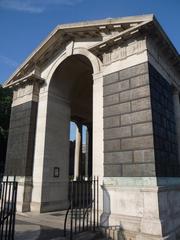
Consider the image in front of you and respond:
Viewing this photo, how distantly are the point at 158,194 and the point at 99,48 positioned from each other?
6.63 metres

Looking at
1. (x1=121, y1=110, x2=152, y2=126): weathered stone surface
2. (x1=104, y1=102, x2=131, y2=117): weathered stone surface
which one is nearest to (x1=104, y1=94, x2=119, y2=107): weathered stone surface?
(x1=104, y1=102, x2=131, y2=117): weathered stone surface

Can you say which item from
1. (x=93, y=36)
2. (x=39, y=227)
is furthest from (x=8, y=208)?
(x=93, y=36)

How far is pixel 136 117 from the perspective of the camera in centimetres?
850

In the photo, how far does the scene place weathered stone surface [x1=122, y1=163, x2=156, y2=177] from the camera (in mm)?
7664

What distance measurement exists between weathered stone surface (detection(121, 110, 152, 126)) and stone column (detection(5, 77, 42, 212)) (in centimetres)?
622

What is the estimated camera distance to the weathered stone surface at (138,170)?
7.66m

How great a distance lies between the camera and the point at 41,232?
25.5ft

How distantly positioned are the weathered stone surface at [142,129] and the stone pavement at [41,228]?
151 inches

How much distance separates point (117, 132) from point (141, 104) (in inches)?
57.0

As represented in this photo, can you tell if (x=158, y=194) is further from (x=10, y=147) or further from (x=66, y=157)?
(x=10, y=147)

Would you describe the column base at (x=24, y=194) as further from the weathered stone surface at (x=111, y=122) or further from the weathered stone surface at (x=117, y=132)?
the weathered stone surface at (x=111, y=122)

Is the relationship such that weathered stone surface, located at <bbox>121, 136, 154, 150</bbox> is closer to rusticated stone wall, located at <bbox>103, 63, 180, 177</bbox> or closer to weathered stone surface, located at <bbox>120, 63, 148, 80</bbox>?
rusticated stone wall, located at <bbox>103, 63, 180, 177</bbox>

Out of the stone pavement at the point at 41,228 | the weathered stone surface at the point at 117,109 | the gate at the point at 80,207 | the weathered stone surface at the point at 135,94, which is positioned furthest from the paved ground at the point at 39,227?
the weathered stone surface at the point at 135,94

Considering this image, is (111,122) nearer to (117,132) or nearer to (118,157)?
(117,132)
